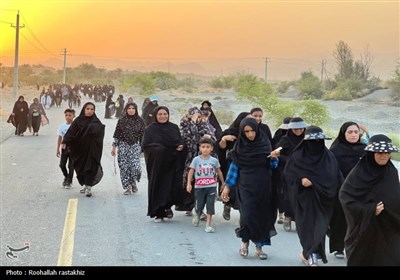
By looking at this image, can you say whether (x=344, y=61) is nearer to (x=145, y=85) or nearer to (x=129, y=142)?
(x=145, y=85)

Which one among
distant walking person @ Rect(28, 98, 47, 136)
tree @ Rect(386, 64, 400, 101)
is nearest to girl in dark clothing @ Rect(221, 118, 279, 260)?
distant walking person @ Rect(28, 98, 47, 136)

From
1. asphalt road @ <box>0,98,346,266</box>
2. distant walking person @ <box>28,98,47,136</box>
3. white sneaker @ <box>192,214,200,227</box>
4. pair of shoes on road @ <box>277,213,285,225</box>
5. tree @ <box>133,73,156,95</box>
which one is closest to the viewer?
asphalt road @ <box>0,98,346,266</box>

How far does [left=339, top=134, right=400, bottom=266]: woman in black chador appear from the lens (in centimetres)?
→ 532

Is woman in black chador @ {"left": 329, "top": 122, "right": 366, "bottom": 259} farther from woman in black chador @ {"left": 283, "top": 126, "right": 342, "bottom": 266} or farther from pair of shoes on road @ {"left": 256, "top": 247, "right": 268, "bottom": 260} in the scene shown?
pair of shoes on road @ {"left": 256, "top": 247, "right": 268, "bottom": 260}

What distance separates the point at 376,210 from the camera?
5.33m

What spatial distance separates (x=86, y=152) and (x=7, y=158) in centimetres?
635

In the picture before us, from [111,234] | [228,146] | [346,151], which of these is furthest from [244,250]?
[228,146]

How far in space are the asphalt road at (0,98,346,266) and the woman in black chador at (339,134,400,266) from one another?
160 cm

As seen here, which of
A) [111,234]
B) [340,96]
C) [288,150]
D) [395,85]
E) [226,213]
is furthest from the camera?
[340,96]

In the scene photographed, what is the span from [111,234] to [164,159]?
1.71m

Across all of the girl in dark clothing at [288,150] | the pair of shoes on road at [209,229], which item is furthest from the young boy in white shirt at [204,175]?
the girl in dark clothing at [288,150]

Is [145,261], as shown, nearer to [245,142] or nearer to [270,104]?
[245,142]
